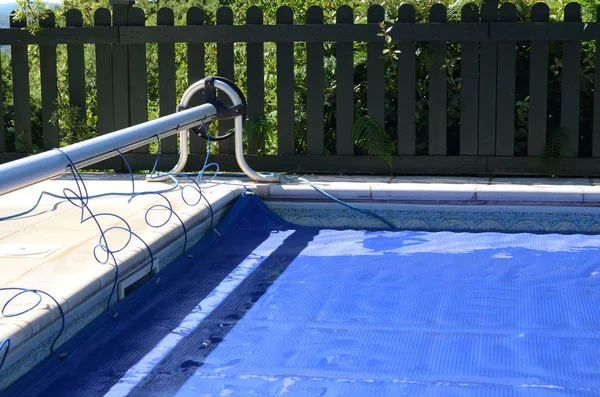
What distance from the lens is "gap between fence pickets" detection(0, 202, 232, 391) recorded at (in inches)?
121

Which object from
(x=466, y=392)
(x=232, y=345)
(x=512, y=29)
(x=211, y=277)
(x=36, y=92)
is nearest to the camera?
(x=466, y=392)

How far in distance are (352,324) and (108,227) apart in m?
1.63

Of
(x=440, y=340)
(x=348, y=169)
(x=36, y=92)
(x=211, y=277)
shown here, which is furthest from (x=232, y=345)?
(x=36, y=92)

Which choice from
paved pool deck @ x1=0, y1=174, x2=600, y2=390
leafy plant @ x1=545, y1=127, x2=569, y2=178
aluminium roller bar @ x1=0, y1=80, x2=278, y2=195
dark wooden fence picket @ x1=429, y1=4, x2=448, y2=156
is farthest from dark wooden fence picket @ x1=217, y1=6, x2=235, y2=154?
leafy plant @ x1=545, y1=127, x2=569, y2=178

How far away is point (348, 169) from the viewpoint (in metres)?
7.39

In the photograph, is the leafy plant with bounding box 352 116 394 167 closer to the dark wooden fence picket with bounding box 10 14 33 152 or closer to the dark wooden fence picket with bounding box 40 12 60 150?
the dark wooden fence picket with bounding box 40 12 60 150

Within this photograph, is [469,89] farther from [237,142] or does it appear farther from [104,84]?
[104,84]

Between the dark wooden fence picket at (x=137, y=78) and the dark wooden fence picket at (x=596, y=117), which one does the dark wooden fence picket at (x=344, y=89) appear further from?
the dark wooden fence picket at (x=596, y=117)

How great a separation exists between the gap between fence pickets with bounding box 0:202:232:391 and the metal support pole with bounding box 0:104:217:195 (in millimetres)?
527

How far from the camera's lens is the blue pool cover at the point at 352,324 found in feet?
10.7

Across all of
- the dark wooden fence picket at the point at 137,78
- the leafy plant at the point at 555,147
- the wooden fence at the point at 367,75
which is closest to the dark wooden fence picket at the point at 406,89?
the wooden fence at the point at 367,75

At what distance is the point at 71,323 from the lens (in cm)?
355

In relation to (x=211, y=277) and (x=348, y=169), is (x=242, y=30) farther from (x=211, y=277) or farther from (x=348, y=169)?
(x=211, y=277)

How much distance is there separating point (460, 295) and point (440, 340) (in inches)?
28.6
